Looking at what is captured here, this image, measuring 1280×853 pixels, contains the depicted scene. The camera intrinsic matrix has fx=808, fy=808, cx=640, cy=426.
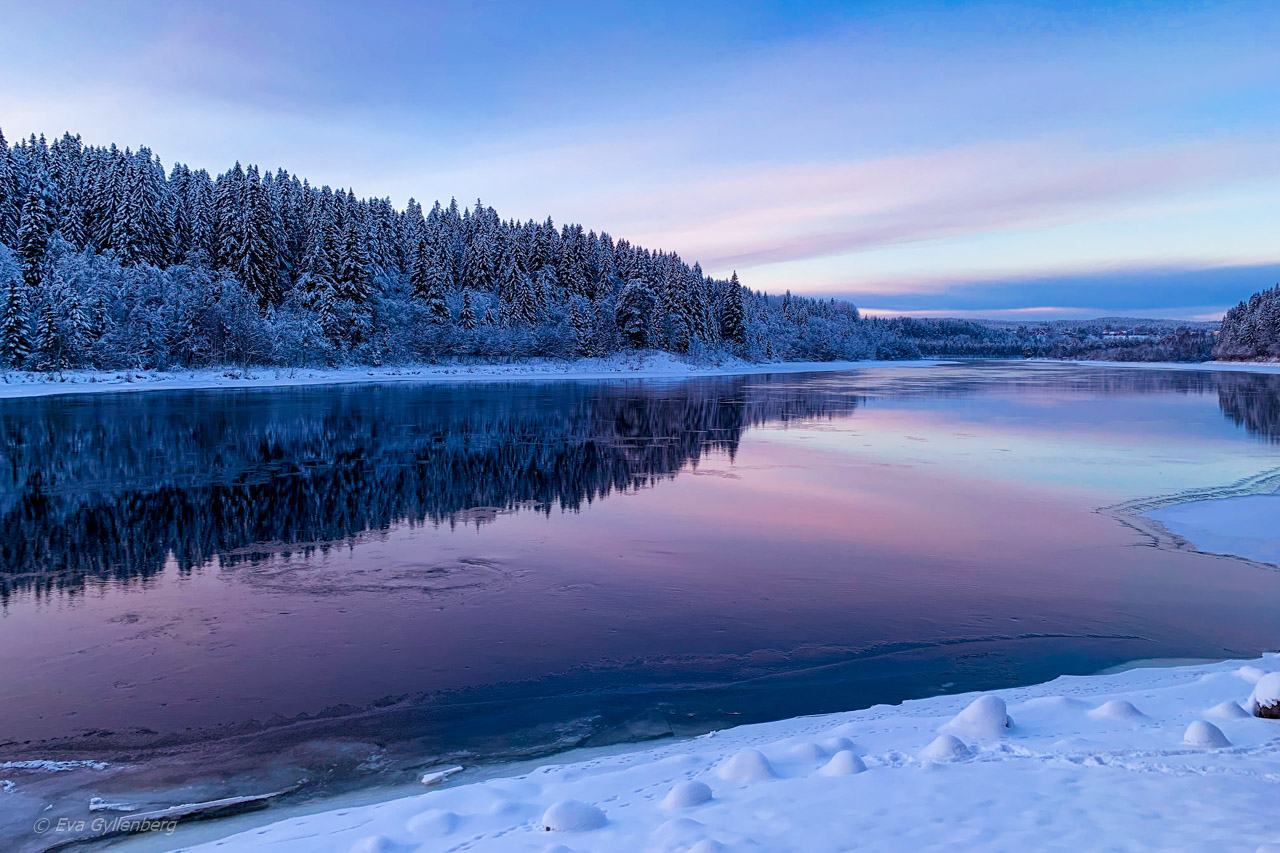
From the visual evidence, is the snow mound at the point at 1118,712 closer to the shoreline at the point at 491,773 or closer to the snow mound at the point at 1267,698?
the snow mound at the point at 1267,698

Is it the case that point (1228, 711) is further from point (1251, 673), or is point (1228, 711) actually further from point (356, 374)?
point (356, 374)

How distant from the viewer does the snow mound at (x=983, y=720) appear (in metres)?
5.33

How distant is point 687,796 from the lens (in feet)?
14.8

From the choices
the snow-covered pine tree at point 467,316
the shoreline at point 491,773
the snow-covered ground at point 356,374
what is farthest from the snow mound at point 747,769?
the snow-covered pine tree at point 467,316

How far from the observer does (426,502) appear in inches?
602

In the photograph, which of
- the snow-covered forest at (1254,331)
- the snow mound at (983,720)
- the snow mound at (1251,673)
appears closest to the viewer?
the snow mound at (983,720)

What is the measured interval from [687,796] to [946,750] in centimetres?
169

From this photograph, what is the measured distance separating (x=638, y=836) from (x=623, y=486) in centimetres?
1333

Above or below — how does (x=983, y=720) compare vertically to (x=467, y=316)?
below

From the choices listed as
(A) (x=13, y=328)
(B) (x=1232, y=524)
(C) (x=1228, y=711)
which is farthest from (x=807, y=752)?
(A) (x=13, y=328)

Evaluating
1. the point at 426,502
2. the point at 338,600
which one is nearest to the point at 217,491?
the point at 426,502

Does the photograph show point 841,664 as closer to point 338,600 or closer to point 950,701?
point 950,701

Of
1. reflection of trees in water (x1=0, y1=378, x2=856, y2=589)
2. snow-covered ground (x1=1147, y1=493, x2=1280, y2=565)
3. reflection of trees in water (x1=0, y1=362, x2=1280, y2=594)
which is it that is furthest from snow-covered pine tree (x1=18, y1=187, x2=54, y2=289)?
snow-covered ground (x1=1147, y1=493, x2=1280, y2=565)

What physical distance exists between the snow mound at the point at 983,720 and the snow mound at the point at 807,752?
3.09 ft
